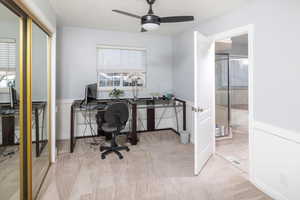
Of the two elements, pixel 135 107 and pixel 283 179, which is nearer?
pixel 283 179

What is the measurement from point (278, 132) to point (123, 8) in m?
2.62

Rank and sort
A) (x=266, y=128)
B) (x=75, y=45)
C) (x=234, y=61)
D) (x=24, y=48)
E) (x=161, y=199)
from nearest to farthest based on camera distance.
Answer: (x=24, y=48) → (x=161, y=199) → (x=266, y=128) → (x=75, y=45) → (x=234, y=61)

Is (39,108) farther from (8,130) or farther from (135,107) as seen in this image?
(135,107)

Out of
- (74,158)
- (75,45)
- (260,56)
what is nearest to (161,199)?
(74,158)

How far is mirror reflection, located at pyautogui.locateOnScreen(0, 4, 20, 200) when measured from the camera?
4.82 ft

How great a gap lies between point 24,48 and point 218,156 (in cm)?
316

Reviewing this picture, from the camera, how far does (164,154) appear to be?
3.18 m

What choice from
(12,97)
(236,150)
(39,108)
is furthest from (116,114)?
(236,150)

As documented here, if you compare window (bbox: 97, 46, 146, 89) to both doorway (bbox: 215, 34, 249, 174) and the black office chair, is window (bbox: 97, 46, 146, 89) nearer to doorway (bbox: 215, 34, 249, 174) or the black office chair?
the black office chair

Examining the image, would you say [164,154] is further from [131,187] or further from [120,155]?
[131,187]

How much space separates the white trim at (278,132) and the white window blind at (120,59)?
112 inches

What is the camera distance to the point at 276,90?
2.00 m

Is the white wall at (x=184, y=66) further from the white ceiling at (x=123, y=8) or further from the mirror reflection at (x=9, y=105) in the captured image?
the mirror reflection at (x=9, y=105)

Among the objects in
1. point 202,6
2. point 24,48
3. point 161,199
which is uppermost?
point 202,6
